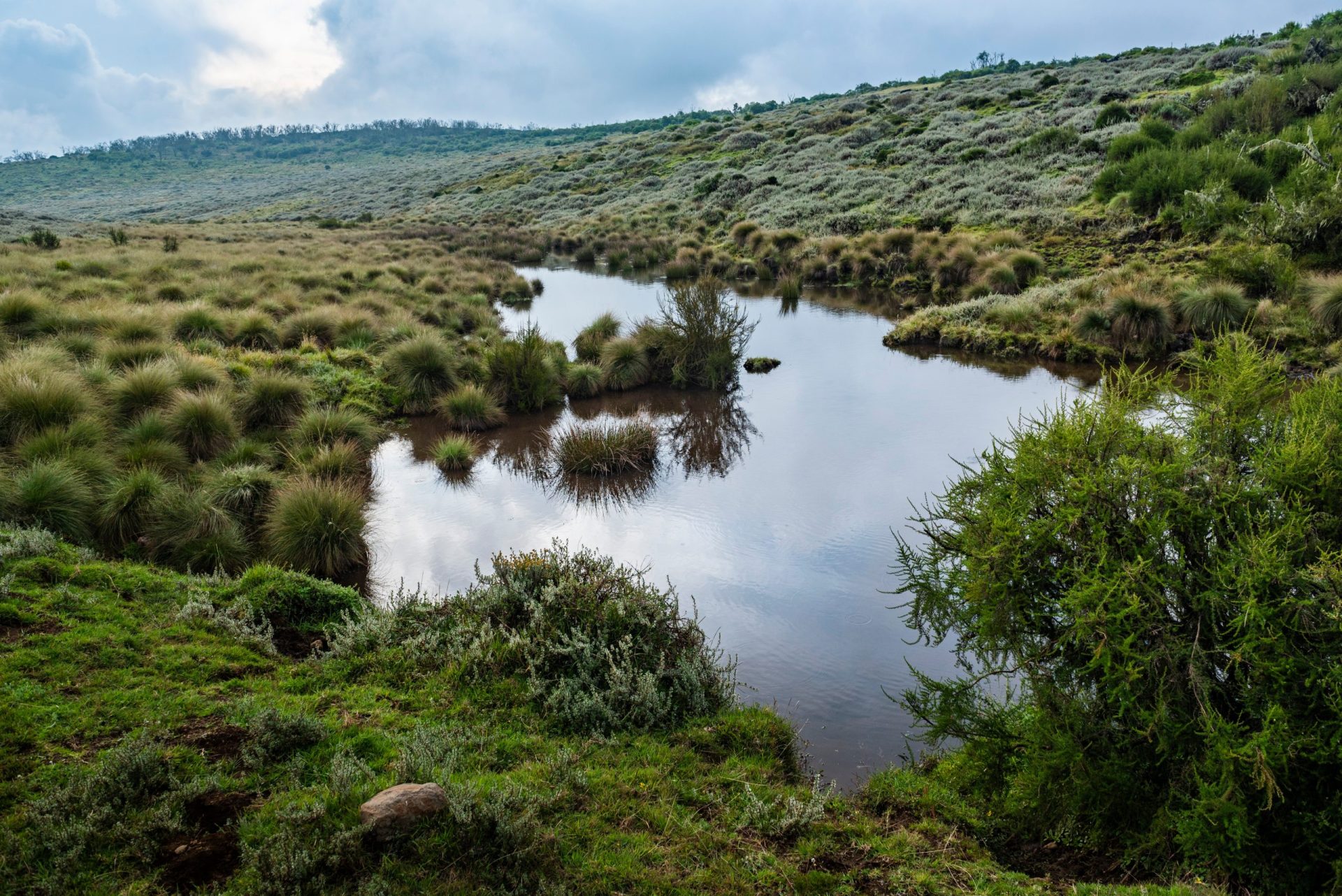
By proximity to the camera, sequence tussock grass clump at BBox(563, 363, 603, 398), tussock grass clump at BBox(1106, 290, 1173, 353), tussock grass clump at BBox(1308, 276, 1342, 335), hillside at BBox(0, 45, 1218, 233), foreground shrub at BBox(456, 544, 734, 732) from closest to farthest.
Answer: foreground shrub at BBox(456, 544, 734, 732)
tussock grass clump at BBox(1308, 276, 1342, 335)
tussock grass clump at BBox(563, 363, 603, 398)
tussock grass clump at BBox(1106, 290, 1173, 353)
hillside at BBox(0, 45, 1218, 233)

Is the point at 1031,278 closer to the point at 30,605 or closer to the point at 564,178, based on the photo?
the point at 30,605

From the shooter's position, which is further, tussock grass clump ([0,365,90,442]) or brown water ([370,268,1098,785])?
tussock grass clump ([0,365,90,442])

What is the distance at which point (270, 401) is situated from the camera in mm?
10906

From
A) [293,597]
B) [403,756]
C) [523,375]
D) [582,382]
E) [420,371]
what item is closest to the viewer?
[403,756]

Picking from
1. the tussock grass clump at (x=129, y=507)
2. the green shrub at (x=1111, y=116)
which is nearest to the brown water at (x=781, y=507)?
the tussock grass clump at (x=129, y=507)

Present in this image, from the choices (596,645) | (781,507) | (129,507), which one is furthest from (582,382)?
(596,645)

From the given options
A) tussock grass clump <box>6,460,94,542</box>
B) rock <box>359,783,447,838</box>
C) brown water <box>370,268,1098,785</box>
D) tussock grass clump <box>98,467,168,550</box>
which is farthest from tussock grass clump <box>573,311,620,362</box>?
rock <box>359,783,447,838</box>

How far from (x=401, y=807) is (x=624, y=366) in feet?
40.6

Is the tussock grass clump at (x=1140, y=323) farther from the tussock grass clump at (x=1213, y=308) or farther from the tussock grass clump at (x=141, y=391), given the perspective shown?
the tussock grass clump at (x=141, y=391)

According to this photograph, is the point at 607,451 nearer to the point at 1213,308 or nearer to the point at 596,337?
the point at 596,337

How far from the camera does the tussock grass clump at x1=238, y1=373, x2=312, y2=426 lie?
1073cm

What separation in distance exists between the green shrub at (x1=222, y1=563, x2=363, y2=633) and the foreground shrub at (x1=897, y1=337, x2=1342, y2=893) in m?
4.71

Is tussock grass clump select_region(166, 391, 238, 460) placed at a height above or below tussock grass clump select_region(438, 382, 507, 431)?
below

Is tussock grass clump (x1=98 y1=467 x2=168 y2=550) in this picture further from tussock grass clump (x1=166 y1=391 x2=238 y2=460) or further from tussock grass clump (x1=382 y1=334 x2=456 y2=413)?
tussock grass clump (x1=382 y1=334 x2=456 y2=413)
